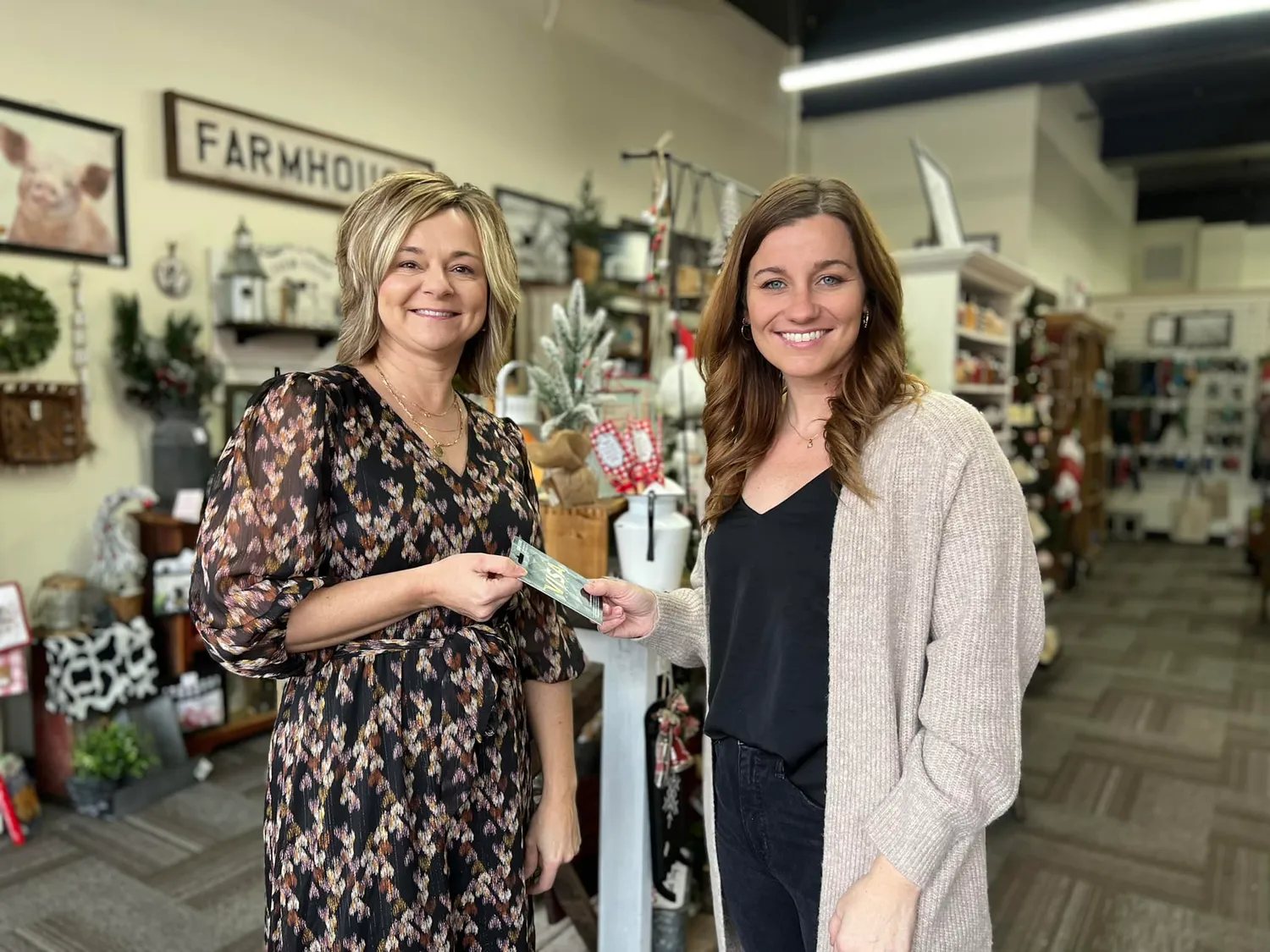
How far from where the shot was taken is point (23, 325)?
2980mm

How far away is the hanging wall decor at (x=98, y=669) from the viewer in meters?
2.91

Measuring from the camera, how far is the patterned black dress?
1.02 m

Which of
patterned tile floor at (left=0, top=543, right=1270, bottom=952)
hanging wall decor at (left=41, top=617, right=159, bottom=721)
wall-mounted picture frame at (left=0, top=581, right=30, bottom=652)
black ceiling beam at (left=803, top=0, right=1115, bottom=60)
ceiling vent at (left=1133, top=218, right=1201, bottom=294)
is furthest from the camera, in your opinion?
ceiling vent at (left=1133, top=218, right=1201, bottom=294)

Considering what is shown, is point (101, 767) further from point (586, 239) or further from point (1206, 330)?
point (1206, 330)

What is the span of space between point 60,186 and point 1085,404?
749cm

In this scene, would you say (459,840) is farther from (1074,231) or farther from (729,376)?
(1074,231)

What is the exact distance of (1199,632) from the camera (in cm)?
547

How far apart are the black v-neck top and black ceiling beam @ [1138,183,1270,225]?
12.3m

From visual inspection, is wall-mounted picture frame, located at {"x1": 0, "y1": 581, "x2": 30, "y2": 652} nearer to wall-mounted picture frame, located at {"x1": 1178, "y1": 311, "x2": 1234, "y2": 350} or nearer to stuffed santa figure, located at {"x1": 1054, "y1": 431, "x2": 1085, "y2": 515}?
stuffed santa figure, located at {"x1": 1054, "y1": 431, "x2": 1085, "y2": 515}

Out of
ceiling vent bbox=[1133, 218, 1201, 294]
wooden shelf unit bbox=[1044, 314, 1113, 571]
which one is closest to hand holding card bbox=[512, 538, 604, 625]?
wooden shelf unit bbox=[1044, 314, 1113, 571]

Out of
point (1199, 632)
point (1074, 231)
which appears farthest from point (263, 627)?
point (1074, 231)

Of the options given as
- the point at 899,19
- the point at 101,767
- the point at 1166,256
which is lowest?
the point at 101,767

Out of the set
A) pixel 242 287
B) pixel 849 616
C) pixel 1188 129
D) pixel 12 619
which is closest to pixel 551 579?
pixel 849 616

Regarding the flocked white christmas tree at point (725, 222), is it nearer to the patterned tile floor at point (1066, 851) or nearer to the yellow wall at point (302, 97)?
the patterned tile floor at point (1066, 851)
